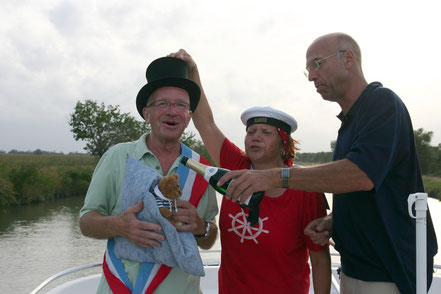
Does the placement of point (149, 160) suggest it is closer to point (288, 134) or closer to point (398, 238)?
point (288, 134)

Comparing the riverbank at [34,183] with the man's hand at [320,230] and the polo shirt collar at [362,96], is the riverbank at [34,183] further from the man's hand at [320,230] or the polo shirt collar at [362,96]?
the polo shirt collar at [362,96]

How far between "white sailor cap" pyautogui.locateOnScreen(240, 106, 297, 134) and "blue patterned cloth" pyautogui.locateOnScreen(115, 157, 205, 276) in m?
0.96

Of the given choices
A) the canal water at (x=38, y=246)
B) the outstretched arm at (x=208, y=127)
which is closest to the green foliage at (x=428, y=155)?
the canal water at (x=38, y=246)

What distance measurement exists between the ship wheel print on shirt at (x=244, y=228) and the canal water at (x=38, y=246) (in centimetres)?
966

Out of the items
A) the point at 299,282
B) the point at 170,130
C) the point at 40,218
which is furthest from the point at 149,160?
the point at 40,218

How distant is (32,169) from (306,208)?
24029 mm

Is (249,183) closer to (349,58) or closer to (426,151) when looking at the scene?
(349,58)

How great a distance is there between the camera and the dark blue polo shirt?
1.99m

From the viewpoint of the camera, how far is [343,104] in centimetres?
251

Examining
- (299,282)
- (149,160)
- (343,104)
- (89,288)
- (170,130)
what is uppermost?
(343,104)

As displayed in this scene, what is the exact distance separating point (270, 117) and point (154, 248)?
3.94ft

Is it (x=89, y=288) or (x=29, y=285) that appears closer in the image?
(x=89, y=288)

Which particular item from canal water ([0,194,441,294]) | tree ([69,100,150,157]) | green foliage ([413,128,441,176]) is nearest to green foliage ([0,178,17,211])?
canal water ([0,194,441,294])

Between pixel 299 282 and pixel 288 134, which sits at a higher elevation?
pixel 288 134
